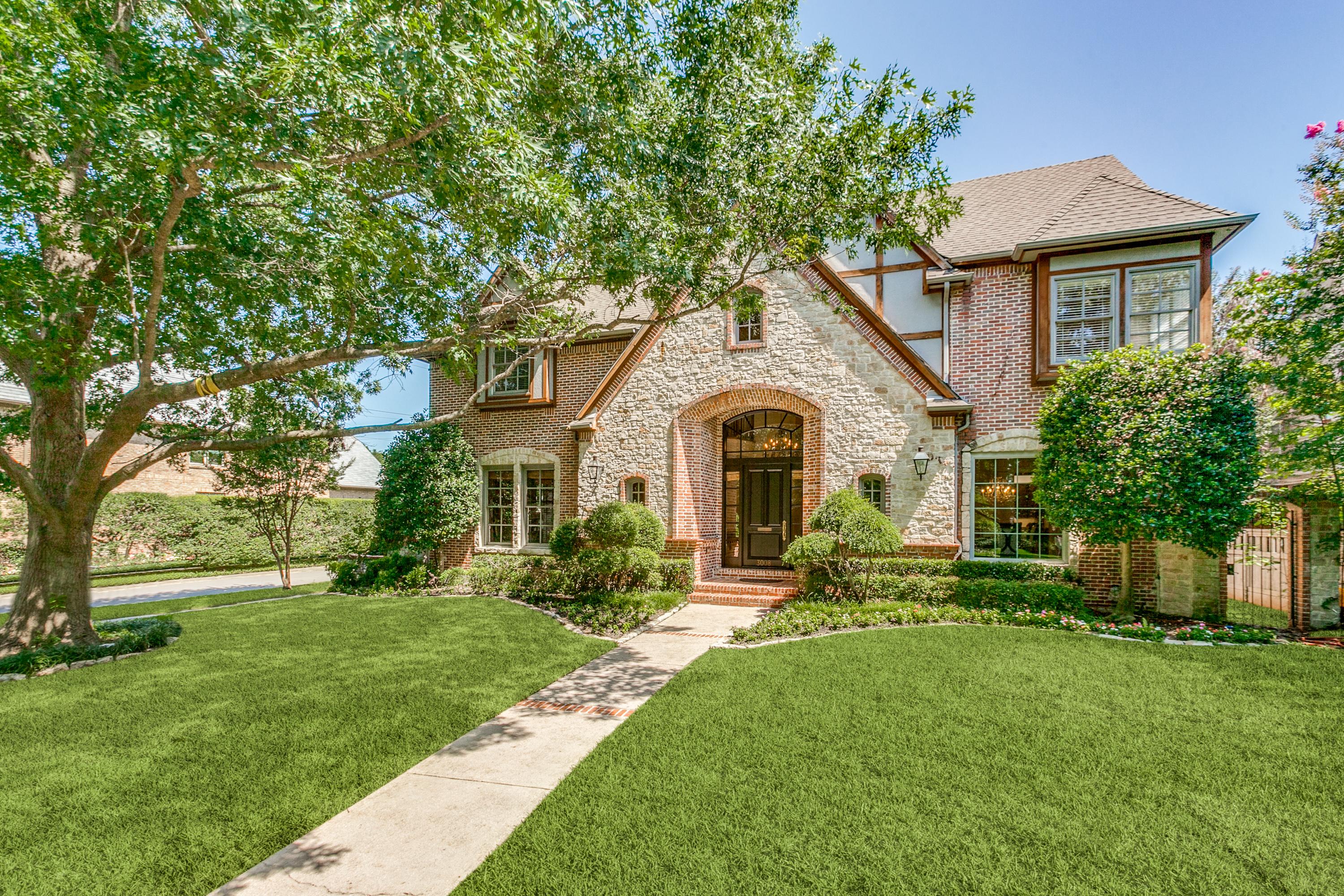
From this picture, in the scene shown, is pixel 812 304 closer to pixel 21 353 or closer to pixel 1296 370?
pixel 1296 370

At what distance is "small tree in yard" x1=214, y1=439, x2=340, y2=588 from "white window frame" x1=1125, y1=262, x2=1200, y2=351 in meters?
15.3

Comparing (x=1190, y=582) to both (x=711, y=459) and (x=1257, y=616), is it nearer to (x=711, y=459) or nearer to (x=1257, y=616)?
(x=1257, y=616)

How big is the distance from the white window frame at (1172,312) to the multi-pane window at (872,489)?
4580mm

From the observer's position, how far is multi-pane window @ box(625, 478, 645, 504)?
12.4m

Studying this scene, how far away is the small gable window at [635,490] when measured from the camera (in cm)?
1236

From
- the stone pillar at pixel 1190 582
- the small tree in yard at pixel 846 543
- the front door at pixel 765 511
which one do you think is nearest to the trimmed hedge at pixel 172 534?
the front door at pixel 765 511

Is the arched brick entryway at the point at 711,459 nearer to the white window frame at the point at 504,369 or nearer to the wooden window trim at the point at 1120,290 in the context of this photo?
the wooden window trim at the point at 1120,290

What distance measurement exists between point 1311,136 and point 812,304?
Result: 22.9 feet

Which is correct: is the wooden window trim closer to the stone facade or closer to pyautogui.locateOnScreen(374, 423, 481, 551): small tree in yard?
the stone facade

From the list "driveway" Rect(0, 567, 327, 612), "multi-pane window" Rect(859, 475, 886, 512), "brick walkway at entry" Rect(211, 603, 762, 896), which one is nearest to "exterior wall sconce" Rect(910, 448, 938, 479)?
"multi-pane window" Rect(859, 475, 886, 512)

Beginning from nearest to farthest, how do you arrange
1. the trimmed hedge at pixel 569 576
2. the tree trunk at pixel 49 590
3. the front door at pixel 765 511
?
the tree trunk at pixel 49 590, the trimmed hedge at pixel 569 576, the front door at pixel 765 511

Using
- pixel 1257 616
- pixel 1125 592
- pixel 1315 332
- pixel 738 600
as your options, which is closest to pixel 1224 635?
pixel 1125 592

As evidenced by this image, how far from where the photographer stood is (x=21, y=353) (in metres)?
5.41

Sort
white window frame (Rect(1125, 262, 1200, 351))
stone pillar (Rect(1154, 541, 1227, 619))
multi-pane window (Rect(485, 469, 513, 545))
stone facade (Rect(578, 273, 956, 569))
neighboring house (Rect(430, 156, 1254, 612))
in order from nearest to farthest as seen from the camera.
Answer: stone pillar (Rect(1154, 541, 1227, 619)) → white window frame (Rect(1125, 262, 1200, 351)) → neighboring house (Rect(430, 156, 1254, 612)) → stone facade (Rect(578, 273, 956, 569)) → multi-pane window (Rect(485, 469, 513, 545))
